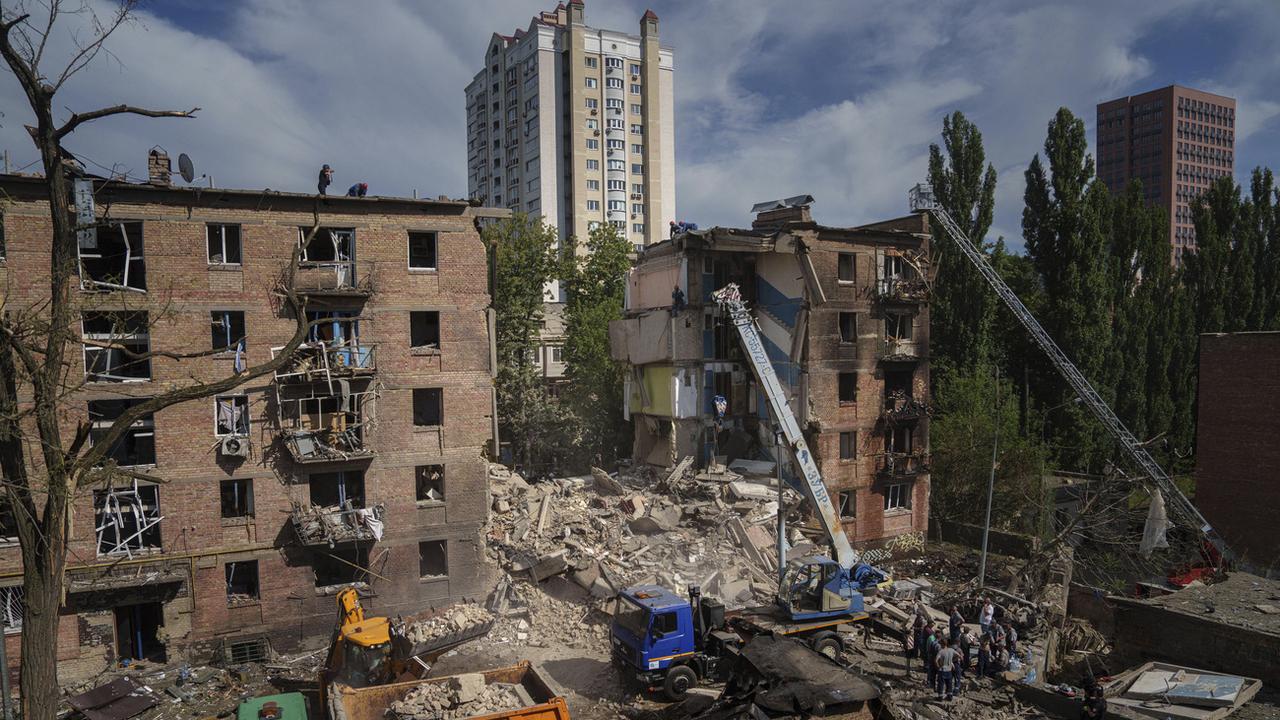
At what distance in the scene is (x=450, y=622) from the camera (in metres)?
25.2

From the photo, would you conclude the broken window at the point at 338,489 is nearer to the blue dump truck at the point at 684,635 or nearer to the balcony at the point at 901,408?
the blue dump truck at the point at 684,635

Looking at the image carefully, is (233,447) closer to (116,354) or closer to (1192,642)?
(116,354)

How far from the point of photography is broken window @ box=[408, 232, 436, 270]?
2653cm

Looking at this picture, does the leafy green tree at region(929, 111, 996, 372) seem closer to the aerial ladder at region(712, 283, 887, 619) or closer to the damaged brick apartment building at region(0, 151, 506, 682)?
the aerial ladder at region(712, 283, 887, 619)

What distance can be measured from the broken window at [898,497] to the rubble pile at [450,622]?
19.5m

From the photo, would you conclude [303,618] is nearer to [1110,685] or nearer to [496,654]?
[496,654]

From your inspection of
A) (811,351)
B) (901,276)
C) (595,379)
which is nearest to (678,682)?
(811,351)

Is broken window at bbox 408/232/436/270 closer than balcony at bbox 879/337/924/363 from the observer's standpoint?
Yes

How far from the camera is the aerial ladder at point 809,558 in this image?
22.8 metres

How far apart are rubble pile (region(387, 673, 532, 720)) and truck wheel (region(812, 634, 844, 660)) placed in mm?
9080

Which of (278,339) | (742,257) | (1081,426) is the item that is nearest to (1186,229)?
(1081,426)

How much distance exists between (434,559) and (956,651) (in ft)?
54.9

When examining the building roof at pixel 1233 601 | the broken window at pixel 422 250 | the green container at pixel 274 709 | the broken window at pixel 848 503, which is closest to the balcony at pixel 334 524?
the green container at pixel 274 709

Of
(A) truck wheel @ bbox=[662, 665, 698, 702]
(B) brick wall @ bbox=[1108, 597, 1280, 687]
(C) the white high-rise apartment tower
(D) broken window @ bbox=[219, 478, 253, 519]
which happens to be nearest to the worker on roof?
(D) broken window @ bbox=[219, 478, 253, 519]
